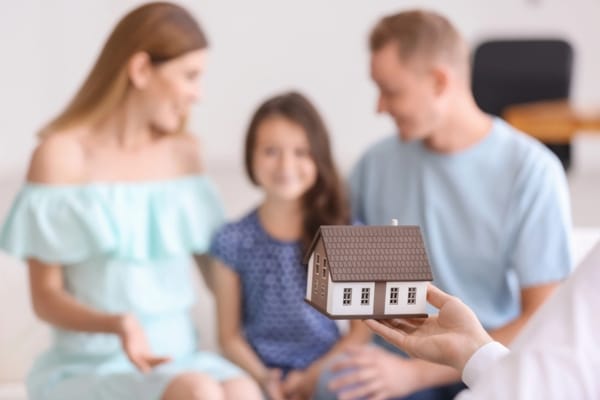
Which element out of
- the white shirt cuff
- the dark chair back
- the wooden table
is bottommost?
the wooden table

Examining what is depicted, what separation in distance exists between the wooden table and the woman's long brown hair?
7.58ft

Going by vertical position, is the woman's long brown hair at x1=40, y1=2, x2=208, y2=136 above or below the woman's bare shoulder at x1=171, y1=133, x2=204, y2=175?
above

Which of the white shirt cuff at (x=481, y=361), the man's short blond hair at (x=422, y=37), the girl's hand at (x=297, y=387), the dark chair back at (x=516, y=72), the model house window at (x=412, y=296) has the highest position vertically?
the man's short blond hair at (x=422, y=37)

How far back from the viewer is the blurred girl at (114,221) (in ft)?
5.73

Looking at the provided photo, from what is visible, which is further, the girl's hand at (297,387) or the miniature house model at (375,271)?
the girl's hand at (297,387)

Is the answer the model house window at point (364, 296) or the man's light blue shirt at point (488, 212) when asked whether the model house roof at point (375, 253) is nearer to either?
the model house window at point (364, 296)

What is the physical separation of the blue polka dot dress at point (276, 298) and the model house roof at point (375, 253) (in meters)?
0.69

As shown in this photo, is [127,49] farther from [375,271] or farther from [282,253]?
[375,271]

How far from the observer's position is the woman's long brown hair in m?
1.75

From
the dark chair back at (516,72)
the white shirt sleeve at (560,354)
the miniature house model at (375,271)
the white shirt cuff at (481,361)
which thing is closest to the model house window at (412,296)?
the miniature house model at (375,271)

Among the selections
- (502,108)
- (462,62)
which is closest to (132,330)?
(462,62)

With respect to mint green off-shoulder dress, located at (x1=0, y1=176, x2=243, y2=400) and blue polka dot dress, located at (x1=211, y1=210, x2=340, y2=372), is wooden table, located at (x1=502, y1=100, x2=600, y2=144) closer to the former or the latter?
blue polka dot dress, located at (x1=211, y1=210, x2=340, y2=372)

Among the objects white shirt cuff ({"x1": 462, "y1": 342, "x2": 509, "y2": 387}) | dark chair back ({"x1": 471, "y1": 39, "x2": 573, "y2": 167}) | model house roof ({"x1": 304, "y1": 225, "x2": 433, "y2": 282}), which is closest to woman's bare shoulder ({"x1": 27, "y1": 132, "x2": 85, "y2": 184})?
model house roof ({"x1": 304, "y1": 225, "x2": 433, "y2": 282})

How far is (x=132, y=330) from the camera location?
155 centimetres
